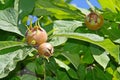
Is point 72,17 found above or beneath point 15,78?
above

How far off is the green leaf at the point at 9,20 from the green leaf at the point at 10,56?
92 millimetres

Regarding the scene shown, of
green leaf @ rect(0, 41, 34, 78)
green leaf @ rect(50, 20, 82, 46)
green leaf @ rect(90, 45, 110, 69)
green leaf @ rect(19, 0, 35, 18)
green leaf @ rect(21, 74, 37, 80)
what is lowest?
green leaf @ rect(21, 74, 37, 80)

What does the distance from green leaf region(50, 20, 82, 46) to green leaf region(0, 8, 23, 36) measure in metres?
0.15

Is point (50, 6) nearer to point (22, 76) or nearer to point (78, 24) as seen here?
point (78, 24)

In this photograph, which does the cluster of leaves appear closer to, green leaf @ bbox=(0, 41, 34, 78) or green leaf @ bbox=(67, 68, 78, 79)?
green leaf @ bbox=(67, 68, 78, 79)

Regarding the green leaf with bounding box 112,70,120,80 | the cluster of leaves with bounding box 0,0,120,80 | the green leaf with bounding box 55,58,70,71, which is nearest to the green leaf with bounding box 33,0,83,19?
the cluster of leaves with bounding box 0,0,120,80

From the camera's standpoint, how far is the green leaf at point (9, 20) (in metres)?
1.50

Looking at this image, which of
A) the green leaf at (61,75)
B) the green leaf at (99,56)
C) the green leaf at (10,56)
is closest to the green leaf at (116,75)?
the green leaf at (99,56)

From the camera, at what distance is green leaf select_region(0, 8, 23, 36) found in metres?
1.50

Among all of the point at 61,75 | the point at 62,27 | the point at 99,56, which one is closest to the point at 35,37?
the point at 62,27

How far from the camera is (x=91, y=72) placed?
1856mm

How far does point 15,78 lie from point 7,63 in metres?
0.38

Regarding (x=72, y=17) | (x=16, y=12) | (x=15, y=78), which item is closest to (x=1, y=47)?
(x=16, y=12)

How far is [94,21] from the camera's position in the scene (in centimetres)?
171
